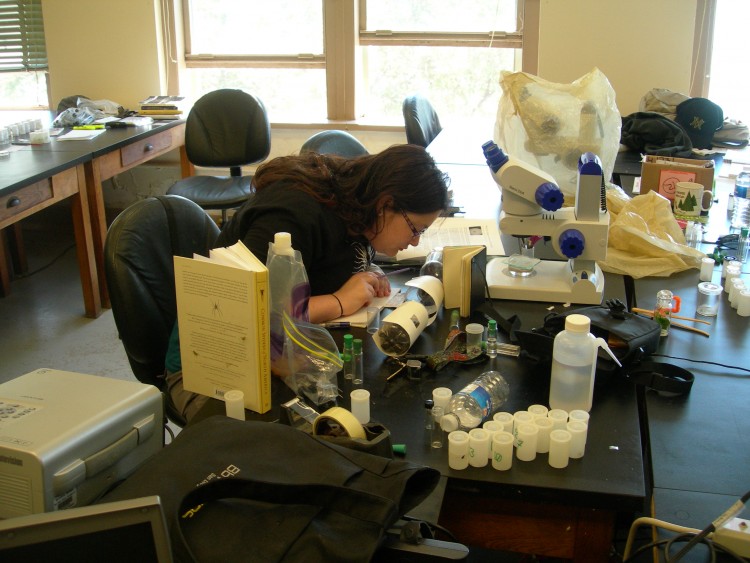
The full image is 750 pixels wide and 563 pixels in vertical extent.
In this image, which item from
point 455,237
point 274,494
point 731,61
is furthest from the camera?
point 731,61

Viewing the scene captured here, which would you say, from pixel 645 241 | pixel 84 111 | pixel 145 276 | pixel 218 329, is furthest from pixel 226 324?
pixel 84 111

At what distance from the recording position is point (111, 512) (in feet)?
2.70

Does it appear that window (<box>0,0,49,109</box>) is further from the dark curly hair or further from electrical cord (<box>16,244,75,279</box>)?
the dark curly hair

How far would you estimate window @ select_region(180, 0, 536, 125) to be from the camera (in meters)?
4.11

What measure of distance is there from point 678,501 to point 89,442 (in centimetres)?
89

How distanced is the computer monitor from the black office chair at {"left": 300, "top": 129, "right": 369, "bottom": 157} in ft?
6.03

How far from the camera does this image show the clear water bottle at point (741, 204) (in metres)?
2.41

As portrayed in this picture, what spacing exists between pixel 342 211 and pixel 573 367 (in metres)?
0.68

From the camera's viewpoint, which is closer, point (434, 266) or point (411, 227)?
point (411, 227)

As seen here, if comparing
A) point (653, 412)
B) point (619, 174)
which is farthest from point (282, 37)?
point (653, 412)

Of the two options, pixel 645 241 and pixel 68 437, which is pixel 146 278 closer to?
pixel 68 437

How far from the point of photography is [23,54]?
449cm

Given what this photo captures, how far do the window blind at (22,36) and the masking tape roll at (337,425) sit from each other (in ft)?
13.3

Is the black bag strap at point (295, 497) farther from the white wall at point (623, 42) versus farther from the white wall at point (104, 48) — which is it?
the white wall at point (104, 48)
